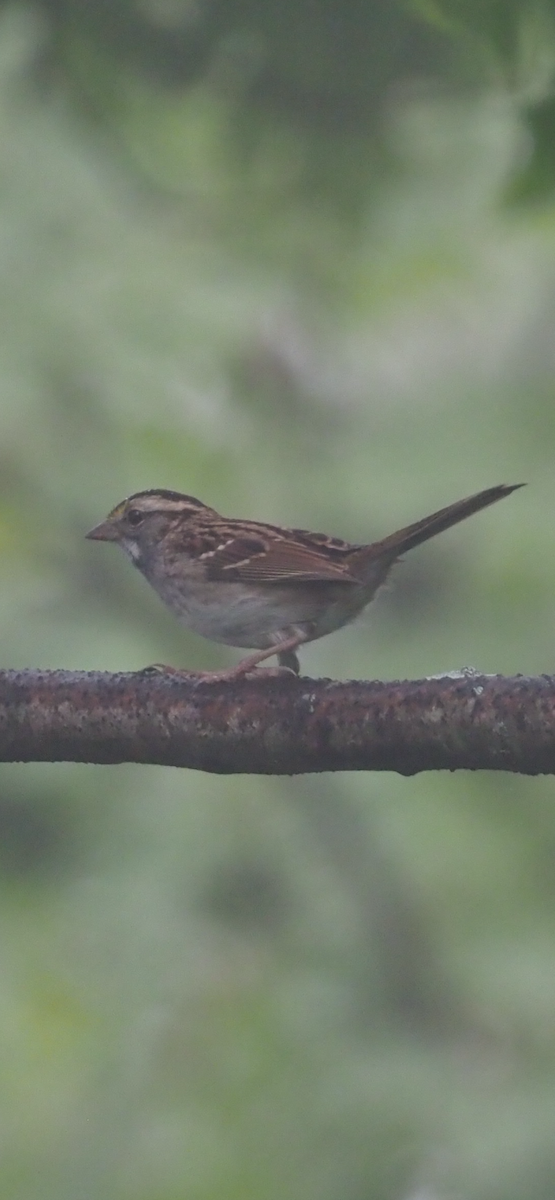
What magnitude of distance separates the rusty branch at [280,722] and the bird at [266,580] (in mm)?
803

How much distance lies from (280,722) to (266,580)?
1.33m

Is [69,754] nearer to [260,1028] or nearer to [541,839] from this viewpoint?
[260,1028]

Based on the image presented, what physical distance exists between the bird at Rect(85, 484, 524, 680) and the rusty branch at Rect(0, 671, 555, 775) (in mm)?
803

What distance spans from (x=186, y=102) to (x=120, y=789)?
206cm

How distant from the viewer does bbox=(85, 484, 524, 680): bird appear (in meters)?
3.79

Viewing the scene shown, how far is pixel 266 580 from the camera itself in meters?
3.88

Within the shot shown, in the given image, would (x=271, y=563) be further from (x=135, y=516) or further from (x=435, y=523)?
(x=435, y=523)

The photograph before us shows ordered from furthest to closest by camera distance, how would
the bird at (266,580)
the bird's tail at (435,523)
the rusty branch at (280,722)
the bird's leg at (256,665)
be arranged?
the bird at (266,580) → the bird's leg at (256,665) → the bird's tail at (435,523) → the rusty branch at (280,722)

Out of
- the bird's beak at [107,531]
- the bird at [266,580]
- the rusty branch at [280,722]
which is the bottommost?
the rusty branch at [280,722]

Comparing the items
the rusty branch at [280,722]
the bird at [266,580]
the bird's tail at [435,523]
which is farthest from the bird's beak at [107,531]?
the rusty branch at [280,722]

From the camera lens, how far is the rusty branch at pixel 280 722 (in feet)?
7.64

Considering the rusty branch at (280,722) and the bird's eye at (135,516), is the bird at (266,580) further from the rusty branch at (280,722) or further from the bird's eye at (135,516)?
the rusty branch at (280,722)

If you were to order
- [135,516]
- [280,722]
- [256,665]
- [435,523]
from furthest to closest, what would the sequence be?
[135,516]
[256,665]
[435,523]
[280,722]

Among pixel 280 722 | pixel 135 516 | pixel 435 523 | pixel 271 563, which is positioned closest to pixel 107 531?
pixel 135 516
